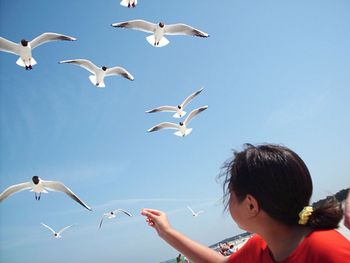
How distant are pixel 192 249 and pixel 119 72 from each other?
12345 mm

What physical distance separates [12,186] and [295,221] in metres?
8.62

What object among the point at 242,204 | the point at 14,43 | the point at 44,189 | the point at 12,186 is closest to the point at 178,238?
the point at 242,204

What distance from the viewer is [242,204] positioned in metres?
1.62

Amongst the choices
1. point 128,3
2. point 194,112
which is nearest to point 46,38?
point 128,3

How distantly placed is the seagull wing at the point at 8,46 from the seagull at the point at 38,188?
13.1 ft

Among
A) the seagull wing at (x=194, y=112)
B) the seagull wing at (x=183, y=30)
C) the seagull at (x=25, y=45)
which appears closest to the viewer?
the seagull at (x=25, y=45)

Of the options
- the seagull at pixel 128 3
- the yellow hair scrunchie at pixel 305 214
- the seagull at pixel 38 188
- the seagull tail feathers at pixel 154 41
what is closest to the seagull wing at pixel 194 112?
the seagull tail feathers at pixel 154 41

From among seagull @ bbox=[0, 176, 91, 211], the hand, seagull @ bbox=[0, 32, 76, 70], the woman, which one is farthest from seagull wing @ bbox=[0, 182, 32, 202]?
the woman

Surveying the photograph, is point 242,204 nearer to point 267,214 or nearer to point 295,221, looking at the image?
point 267,214

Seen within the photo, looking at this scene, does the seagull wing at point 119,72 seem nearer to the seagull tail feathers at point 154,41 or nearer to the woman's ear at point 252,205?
the seagull tail feathers at point 154,41

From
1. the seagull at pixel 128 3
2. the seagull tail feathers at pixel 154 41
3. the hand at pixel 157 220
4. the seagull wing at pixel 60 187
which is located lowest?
the hand at pixel 157 220

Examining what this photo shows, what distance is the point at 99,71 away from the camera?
13.7 m

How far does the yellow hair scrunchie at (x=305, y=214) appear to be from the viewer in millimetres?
1452

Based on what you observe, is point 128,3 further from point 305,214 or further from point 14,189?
point 305,214
